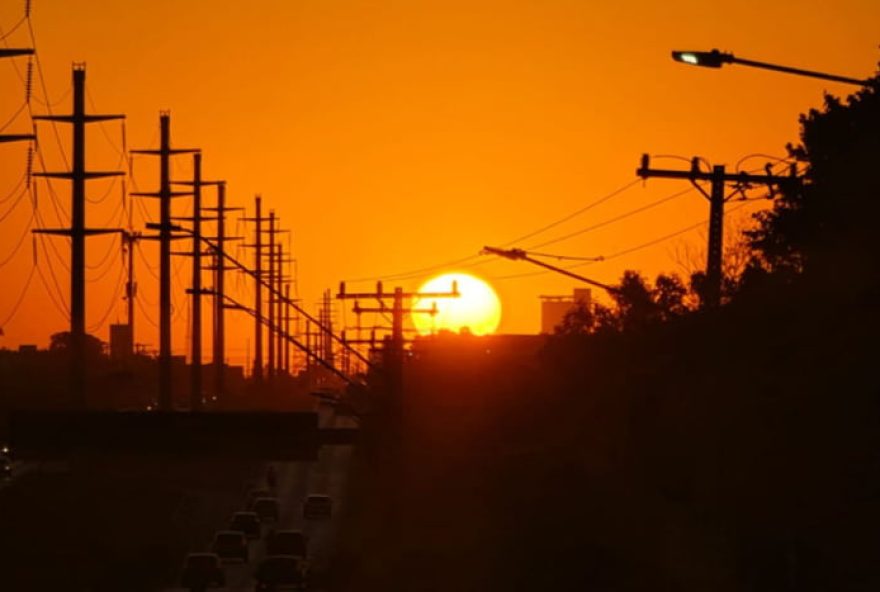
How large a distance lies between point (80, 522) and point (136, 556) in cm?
1348

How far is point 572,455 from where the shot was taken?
68.6 meters

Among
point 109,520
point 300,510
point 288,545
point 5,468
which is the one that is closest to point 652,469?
point 288,545

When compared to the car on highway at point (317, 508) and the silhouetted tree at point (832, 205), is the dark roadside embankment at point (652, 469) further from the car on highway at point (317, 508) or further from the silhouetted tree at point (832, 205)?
the car on highway at point (317, 508)

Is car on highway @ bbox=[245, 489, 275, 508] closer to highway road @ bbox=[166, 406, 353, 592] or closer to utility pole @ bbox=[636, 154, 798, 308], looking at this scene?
highway road @ bbox=[166, 406, 353, 592]

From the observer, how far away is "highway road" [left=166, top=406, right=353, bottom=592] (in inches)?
3120

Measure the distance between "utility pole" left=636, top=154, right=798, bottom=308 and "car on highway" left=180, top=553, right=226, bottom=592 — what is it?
25.0 meters

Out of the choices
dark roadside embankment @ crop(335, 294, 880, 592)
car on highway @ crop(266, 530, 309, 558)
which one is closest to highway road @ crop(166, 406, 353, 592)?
car on highway @ crop(266, 530, 309, 558)

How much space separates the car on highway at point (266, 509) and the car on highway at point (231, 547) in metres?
16.3

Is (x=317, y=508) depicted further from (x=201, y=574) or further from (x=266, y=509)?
(x=201, y=574)

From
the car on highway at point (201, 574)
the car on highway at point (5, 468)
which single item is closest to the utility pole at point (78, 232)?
the car on highway at point (201, 574)

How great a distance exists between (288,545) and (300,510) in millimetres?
27003

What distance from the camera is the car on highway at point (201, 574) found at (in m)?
73.2

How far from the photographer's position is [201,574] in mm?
73438

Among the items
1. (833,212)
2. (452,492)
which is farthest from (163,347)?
(833,212)
